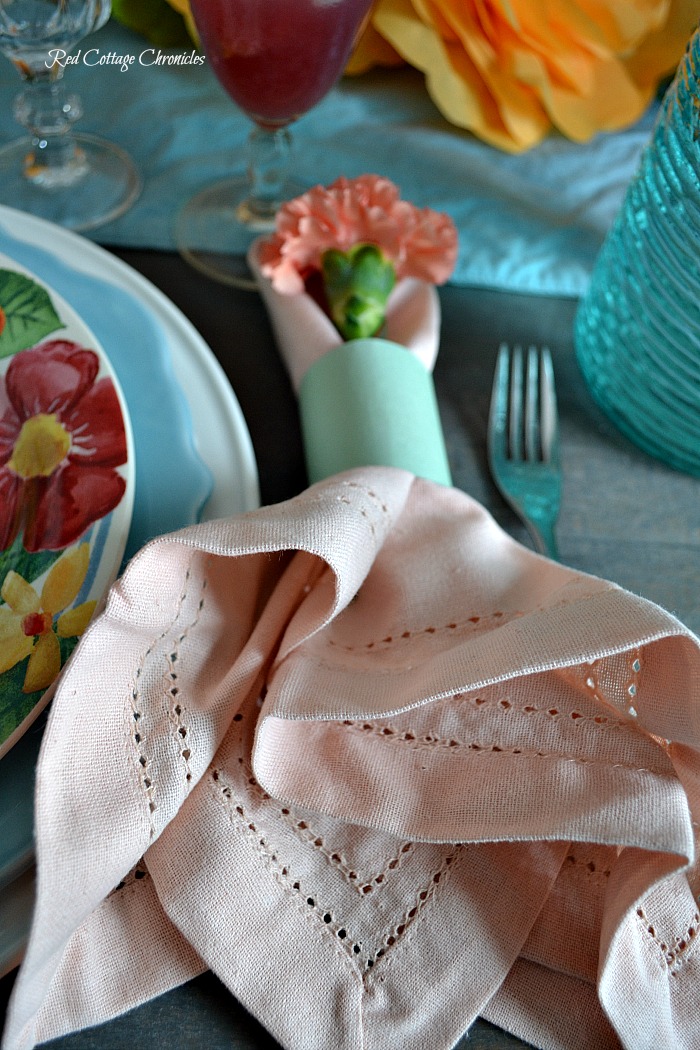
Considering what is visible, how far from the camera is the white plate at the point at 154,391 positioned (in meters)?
0.34

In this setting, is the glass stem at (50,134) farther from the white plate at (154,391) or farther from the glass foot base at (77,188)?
the white plate at (154,391)

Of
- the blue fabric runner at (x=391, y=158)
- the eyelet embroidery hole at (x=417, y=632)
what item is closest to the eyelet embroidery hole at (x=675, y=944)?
the eyelet embroidery hole at (x=417, y=632)

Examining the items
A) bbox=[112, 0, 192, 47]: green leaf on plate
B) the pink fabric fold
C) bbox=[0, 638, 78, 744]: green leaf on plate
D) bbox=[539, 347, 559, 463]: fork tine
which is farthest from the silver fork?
bbox=[112, 0, 192, 47]: green leaf on plate

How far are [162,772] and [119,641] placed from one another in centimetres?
4

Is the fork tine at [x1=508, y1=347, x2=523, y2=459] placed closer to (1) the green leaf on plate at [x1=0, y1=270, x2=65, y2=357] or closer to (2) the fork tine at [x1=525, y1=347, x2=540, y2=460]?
(2) the fork tine at [x1=525, y1=347, x2=540, y2=460]

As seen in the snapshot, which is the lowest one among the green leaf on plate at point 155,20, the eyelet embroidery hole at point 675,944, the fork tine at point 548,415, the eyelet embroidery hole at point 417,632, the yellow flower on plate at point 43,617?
the eyelet embroidery hole at point 675,944

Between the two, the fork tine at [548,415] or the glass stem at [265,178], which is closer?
the fork tine at [548,415]

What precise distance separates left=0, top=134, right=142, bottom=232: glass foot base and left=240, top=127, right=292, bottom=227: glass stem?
7 cm

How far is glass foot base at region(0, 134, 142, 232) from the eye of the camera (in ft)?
1.75

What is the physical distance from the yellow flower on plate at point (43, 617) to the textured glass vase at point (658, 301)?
25 centimetres

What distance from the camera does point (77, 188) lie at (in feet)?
1.79

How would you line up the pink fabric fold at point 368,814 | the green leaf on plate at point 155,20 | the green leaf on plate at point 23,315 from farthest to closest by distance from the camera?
the green leaf on plate at point 155,20, the green leaf on plate at point 23,315, the pink fabric fold at point 368,814

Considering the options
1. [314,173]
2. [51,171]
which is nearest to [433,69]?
[314,173]

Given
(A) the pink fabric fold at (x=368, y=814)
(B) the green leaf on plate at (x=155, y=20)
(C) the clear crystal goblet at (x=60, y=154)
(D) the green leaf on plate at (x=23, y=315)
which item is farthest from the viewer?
(B) the green leaf on plate at (x=155, y=20)
